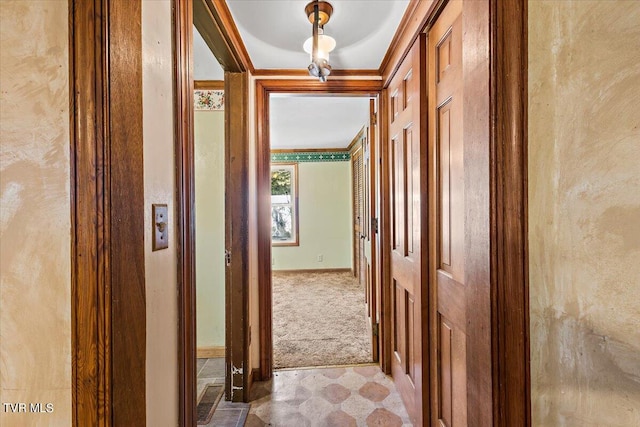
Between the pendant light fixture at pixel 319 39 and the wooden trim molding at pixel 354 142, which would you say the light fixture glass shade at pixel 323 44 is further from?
the wooden trim molding at pixel 354 142

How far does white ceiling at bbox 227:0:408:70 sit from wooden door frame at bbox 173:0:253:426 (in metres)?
0.10

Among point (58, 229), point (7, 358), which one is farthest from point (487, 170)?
point (7, 358)

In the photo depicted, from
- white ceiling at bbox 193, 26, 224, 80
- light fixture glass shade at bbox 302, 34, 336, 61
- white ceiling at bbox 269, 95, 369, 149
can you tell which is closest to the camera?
light fixture glass shade at bbox 302, 34, 336, 61

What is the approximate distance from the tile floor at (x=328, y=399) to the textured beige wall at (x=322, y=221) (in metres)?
3.41

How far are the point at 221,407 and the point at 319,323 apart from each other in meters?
1.45

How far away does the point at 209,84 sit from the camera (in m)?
2.37

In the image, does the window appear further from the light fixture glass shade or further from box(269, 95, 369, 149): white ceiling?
the light fixture glass shade

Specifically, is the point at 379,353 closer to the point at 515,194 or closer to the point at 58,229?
the point at 515,194

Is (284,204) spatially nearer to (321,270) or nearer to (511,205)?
(321,270)

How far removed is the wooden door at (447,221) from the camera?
3.58 feet

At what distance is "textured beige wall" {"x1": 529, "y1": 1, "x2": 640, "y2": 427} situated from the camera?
0.60 meters

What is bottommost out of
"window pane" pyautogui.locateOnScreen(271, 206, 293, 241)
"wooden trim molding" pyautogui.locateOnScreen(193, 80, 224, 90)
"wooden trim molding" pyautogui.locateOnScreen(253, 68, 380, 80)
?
"window pane" pyautogui.locateOnScreen(271, 206, 293, 241)

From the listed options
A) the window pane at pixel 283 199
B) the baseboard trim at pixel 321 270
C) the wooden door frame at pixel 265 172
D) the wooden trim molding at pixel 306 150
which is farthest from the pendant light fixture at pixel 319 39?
the baseboard trim at pixel 321 270

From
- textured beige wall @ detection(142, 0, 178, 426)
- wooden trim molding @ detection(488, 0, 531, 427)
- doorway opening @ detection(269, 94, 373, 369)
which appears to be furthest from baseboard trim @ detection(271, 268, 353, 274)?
wooden trim molding @ detection(488, 0, 531, 427)
